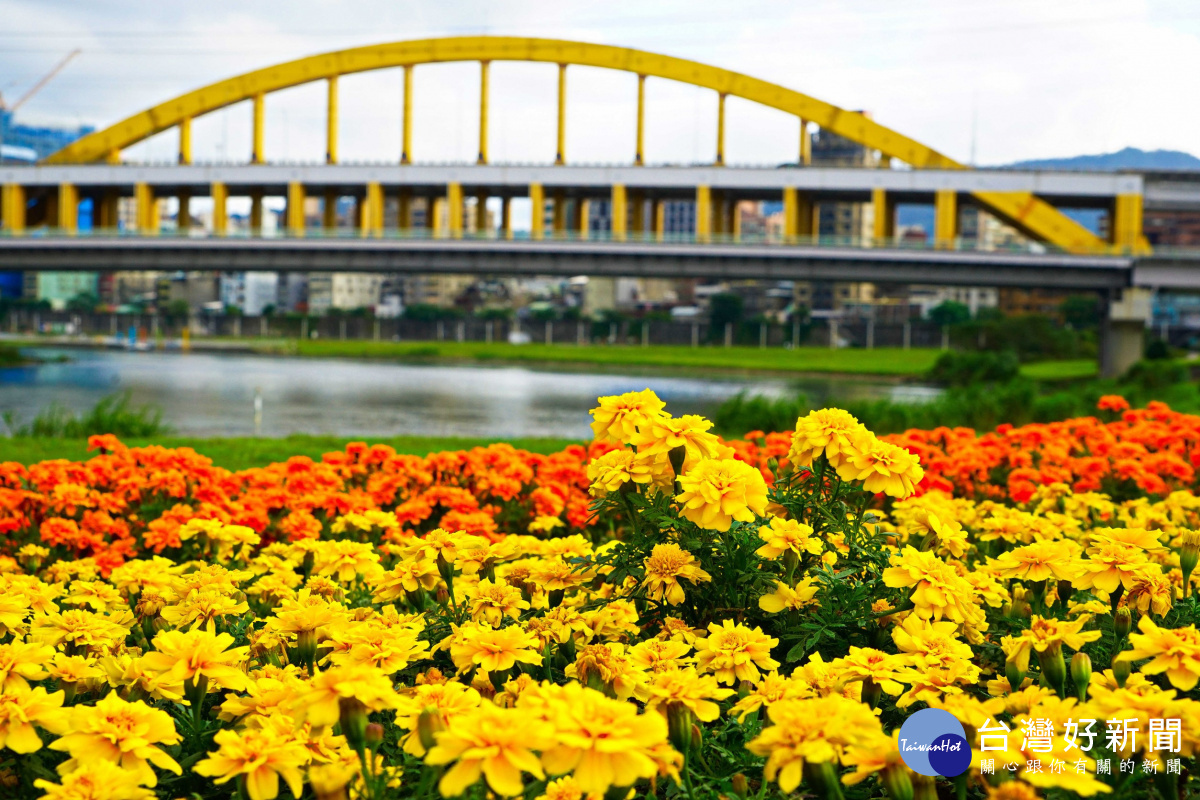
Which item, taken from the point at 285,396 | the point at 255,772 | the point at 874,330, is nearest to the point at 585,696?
the point at 255,772

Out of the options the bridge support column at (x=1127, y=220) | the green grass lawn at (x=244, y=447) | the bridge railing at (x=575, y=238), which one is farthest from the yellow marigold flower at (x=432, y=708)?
the bridge support column at (x=1127, y=220)

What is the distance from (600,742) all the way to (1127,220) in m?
45.1

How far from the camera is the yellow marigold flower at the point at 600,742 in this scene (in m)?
2.00

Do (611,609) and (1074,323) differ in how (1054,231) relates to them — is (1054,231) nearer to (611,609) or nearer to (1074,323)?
(611,609)

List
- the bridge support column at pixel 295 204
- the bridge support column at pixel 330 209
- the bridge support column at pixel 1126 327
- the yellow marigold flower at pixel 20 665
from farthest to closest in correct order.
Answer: the bridge support column at pixel 330 209 < the bridge support column at pixel 295 204 < the bridge support column at pixel 1126 327 < the yellow marigold flower at pixel 20 665

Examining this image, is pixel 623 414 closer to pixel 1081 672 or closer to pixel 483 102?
pixel 1081 672

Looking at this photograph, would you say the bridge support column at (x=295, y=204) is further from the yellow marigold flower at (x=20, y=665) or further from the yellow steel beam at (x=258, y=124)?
the yellow marigold flower at (x=20, y=665)

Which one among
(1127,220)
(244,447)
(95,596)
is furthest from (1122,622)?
(1127,220)

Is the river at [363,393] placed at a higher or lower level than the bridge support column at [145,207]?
lower

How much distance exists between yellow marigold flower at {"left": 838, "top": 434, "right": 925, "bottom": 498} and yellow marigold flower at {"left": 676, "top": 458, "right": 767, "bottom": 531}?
0.39 metres

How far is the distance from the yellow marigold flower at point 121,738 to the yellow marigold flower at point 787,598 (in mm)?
1646

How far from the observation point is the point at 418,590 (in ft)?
11.6

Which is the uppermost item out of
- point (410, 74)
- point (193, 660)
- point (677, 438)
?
point (410, 74)

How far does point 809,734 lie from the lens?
88.8 inches
